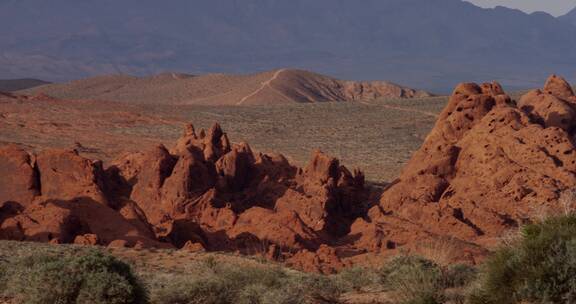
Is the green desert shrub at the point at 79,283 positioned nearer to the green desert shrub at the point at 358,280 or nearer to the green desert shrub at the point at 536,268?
the green desert shrub at the point at 358,280

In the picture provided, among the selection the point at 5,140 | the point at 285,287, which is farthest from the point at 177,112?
the point at 285,287

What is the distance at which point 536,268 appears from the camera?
380 inches

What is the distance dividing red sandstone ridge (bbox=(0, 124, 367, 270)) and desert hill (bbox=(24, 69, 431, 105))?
69.0m

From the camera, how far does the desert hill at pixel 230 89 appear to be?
326ft

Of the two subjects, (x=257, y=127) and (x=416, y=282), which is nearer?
(x=416, y=282)

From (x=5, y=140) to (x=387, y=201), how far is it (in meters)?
26.3

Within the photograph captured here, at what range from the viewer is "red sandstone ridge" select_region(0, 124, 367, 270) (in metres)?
18.6

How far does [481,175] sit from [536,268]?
12.4 metres

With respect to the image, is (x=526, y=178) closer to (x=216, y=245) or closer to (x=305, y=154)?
(x=216, y=245)

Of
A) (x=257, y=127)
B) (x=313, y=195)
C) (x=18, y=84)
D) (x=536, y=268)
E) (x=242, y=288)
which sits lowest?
(x=18, y=84)

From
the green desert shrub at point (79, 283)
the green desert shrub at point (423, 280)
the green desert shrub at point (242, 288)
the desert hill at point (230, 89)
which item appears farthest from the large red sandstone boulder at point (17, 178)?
the desert hill at point (230, 89)

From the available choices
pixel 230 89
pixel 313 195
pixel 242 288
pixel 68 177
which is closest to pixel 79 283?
pixel 242 288

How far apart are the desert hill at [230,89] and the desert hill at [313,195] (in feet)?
227

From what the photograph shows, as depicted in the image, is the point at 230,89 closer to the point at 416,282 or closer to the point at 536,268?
the point at 416,282
